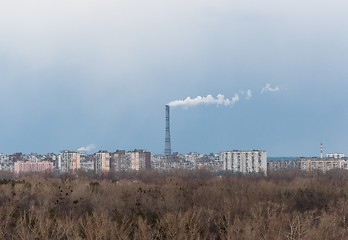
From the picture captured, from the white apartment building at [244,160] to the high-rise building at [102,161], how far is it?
40.8 feet

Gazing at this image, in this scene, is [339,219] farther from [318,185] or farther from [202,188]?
[318,185]

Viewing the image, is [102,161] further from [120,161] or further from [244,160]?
[244,160]

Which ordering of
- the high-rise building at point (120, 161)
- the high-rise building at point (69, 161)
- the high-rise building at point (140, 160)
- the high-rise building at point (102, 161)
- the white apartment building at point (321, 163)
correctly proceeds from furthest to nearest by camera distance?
the white apartment building at point (321, 163) → the high-rise building at point (69, 161) → the high-rise building at point (102, 161) → the high-rise building at point (140, 160) → the high-rise building at point (120, 161)

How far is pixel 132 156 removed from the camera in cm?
6072

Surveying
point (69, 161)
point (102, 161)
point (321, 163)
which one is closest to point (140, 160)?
point (102, 161)

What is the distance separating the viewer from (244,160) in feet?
197

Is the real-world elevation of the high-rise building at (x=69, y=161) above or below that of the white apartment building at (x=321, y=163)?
above

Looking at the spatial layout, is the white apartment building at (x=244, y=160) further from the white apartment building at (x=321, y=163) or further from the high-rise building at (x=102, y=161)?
the high-rise building at (x=102, y=161)

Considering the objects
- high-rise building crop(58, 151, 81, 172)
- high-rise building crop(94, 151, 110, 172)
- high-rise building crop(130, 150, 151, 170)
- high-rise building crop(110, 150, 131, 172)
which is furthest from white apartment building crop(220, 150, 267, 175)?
high-rise building crop(58, 151, 81, 172)

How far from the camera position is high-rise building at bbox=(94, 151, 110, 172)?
6019 cm

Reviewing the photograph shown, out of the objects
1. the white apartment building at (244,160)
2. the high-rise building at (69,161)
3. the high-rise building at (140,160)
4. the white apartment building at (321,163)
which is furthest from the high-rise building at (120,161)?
the white apartment building at (321,163)

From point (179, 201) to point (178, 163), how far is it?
4227 centimetres

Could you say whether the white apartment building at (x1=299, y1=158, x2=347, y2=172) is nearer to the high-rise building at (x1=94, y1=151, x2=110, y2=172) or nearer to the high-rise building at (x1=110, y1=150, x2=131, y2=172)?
the high-rise building at (x1=110, y1=150, x2=131, y2=172)

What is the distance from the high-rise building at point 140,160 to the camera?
60062mm
